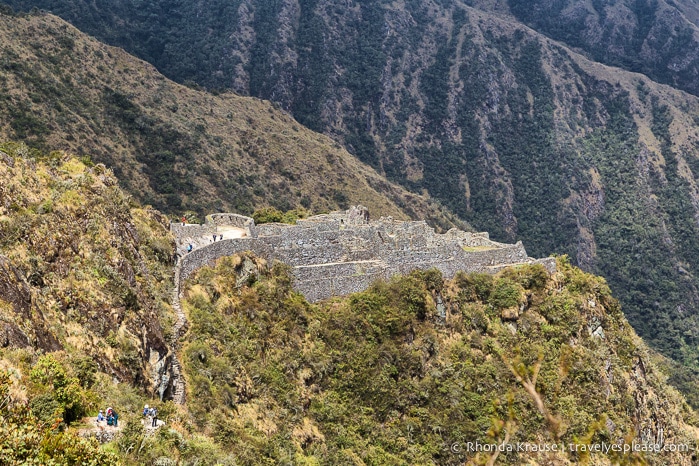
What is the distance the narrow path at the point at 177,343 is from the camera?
2176cm

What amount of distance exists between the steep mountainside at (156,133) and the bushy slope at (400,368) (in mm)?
56519

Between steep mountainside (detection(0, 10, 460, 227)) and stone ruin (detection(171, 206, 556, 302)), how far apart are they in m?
50.7

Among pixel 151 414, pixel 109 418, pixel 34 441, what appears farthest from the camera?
pixel 151 414

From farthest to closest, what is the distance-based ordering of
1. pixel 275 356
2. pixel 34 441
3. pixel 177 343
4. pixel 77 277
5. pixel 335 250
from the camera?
pixel 335 250, pixel 275 356, pixel 177 343, pixel 77 277, pixel 34 441

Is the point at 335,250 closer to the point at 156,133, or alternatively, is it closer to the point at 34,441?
the point at 34,441

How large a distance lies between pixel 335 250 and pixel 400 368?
7101 millimetres

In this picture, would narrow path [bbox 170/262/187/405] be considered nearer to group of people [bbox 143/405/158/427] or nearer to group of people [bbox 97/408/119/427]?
group of people [bbox 143/405/158/427]

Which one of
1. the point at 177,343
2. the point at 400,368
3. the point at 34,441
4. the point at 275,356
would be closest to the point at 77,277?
the point at 177,343

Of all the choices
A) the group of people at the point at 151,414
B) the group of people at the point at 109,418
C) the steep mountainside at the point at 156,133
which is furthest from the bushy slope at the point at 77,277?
the steep mountainside at the point at 156,133

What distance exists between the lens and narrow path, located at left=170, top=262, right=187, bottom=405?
2176cm

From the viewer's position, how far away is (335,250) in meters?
34.8

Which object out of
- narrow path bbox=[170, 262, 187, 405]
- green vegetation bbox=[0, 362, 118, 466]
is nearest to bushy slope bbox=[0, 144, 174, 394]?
narrow path bbox=[170, 262, 187, 405]

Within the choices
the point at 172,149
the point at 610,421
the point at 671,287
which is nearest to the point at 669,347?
the point at 671,287

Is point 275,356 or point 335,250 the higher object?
point 335,250
